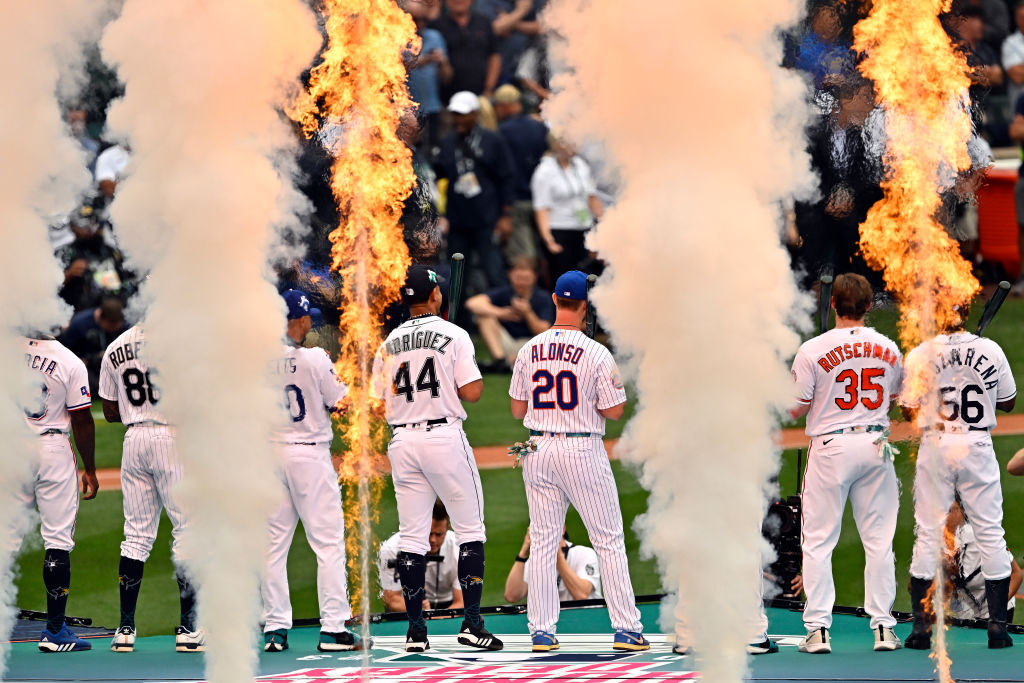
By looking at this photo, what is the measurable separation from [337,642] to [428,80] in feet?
28.2

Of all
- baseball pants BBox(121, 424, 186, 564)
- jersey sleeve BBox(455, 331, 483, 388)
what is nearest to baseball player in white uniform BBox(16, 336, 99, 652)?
baseball pants BBox(121, 424, 186, 564)

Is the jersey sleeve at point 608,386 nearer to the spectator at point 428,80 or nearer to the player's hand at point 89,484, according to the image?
the player's hand at point 89,484

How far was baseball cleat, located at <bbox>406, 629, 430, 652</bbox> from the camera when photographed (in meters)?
9.45

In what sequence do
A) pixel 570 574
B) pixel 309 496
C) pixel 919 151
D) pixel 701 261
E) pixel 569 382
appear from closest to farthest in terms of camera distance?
pixel 701 261, pixel 569 382, pixel 309 496, pixel 570 574, pixel 919 151

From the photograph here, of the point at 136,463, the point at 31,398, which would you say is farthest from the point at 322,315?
the point at 31,398

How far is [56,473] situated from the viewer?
9.88 metres

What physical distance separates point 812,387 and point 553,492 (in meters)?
1.66

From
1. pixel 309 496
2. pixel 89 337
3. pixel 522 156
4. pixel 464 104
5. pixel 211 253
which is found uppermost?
pixel 464 104

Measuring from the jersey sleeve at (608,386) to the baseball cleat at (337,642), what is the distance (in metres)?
2.13

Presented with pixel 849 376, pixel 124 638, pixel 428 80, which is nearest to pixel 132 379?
pixel 124 638

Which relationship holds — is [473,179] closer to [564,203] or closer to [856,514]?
[564,203]

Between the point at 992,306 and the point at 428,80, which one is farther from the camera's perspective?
the point at 428,80

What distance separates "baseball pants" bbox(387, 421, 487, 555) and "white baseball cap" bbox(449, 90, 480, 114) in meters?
7.59

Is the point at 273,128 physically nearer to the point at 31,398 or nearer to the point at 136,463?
the point at 31,398
